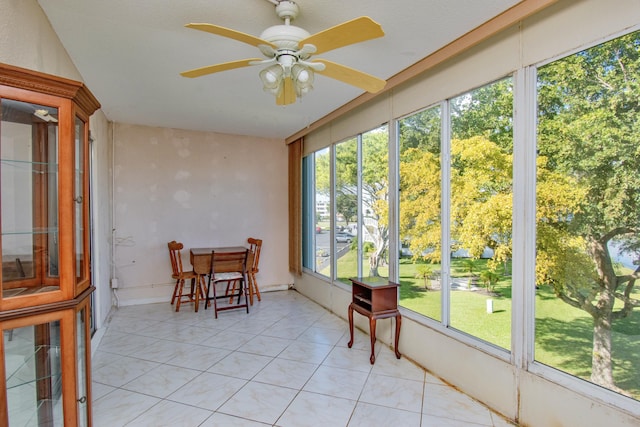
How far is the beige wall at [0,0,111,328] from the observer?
148 centimetres

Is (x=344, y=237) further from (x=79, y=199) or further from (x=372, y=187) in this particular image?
(x=79, y=199)

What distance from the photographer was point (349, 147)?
3869mm

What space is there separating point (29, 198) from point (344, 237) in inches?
121

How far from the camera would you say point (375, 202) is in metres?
3.40

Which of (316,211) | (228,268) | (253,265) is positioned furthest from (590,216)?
(253,265)

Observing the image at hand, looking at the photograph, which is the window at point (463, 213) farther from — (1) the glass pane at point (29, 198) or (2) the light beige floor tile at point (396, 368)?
(1) the glass pane at point (29, 198)

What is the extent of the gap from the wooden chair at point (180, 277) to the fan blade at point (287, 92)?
285 cm

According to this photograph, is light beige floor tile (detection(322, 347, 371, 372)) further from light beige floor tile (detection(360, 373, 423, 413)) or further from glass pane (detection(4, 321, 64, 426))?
glass pane (detection(4, 321, 64, 426))

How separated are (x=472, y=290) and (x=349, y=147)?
2.15m

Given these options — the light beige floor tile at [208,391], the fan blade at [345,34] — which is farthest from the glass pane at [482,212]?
the light beige floor tile at [208,391]

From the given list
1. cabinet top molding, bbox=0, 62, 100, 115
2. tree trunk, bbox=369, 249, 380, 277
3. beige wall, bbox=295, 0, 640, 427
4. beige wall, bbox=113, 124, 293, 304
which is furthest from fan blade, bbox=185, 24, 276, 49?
beige wall, bbox=113, 124, 293, 304

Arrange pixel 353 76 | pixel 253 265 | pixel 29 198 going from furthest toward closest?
1. pixel 253 265
2. pixel 353 76
3. pixel 29 198

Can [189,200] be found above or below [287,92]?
below

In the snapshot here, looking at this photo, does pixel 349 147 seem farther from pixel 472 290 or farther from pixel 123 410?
pixel 123 410
